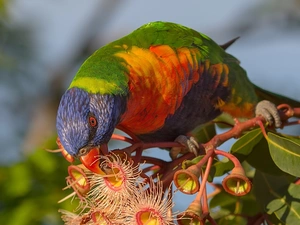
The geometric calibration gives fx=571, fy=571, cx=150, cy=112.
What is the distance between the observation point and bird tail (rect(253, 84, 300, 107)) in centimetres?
222

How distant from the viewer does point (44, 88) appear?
5738 mm

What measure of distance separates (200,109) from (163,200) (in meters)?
0.70

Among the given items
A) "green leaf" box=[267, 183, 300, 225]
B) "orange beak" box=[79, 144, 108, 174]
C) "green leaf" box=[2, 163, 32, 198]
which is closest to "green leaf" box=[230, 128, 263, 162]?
"green leaf" box=[267, 183, 300, 225]

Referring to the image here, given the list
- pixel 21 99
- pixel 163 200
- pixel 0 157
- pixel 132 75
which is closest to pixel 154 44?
pixel 132 75

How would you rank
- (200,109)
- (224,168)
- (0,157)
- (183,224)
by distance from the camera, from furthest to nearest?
(0,157) → (200,109) → (224,168) → (183,224)

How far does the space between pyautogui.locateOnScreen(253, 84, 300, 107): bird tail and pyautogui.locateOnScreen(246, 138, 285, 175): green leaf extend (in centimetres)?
65

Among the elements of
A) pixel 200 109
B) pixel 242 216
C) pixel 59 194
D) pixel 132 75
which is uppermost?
pixel 132 75

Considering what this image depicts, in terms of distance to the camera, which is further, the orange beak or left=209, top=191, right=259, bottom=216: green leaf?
left=209, top=191, right=259, bottom=216: green leaf

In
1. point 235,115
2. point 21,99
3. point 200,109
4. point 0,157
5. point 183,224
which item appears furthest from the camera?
point 21,99

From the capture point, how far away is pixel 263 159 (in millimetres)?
1584

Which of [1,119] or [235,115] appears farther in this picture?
[1,119]

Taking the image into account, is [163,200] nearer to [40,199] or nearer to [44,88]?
[40,199]

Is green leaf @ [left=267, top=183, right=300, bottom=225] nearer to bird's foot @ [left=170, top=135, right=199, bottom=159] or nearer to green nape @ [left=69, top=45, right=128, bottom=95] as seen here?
bird's foot @ [left=170, top=135, right=199, bottom=159]

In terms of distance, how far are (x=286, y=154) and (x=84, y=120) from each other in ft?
1.72
